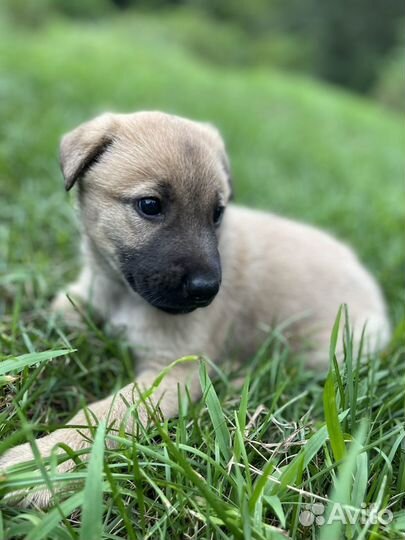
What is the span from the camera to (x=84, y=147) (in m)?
2.85

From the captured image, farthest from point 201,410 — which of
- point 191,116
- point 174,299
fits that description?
point 191,116

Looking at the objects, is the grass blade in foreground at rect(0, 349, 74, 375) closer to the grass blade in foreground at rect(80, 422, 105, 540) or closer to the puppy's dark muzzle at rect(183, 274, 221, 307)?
the grass blade in foreground at rect(80, 422, 105, 540)

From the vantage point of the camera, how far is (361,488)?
1970 millimetres

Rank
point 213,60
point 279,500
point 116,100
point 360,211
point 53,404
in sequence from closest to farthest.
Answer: point 279,500, point 53,404, point 360,211, point 116,100, point 213,60

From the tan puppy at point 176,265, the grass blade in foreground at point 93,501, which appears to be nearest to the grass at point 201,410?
the grass blade in foreground at point 93,501

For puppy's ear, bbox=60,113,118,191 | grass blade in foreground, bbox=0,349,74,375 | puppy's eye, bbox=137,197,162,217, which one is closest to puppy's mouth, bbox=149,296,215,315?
puppy's eye, bbox=137,197,162,217

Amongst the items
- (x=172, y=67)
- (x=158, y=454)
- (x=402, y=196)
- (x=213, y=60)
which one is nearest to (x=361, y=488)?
(x=158, y=454)

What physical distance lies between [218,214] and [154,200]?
455 mm

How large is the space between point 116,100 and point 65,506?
762cm

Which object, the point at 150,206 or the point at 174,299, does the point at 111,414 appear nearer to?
the point at 174,299

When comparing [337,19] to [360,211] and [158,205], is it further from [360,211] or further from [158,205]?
[158,205]

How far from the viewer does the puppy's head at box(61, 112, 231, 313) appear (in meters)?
2.64

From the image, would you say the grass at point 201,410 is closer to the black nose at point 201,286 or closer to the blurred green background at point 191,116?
the blurred green background at point 191,116

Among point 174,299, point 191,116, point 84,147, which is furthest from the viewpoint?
point 191,116
